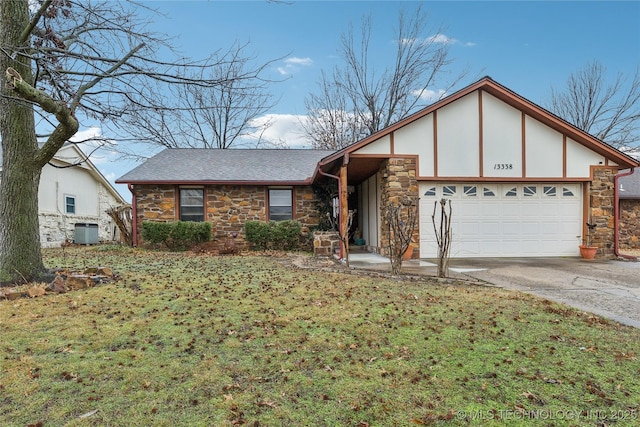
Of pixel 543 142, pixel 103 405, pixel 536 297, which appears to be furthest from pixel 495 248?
pixel 103 405

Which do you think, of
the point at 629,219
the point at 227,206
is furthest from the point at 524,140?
the point at 227,206

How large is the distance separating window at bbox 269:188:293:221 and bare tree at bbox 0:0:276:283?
7.68 metres

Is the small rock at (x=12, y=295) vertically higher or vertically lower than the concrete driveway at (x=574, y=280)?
higher

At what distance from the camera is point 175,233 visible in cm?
A: 1243

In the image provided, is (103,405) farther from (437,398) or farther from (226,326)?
(437,398)

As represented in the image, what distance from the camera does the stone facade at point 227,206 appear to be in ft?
42.7

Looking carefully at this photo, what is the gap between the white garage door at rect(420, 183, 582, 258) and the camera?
10.6 m

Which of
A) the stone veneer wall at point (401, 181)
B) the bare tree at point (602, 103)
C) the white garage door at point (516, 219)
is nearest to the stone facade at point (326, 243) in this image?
the stone veneer wall at point (401, 181)

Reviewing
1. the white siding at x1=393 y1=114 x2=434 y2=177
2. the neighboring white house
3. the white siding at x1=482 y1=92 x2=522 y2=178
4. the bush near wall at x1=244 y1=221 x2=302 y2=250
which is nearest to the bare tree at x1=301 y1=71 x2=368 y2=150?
the bush near wall at x1=244 y1=221 x2=302 y2=250

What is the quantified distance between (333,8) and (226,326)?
1413 centimetres

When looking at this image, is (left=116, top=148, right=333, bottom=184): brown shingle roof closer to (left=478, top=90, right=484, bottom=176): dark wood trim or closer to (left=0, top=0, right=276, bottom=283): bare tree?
(left=478, top=90, right=484, bottom=176): dark wood trim

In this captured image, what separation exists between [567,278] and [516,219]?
4028mm

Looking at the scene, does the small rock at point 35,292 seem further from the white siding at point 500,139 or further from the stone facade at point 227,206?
the white siding at point 500,139

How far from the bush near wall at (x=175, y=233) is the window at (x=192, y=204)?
2.49 ft
